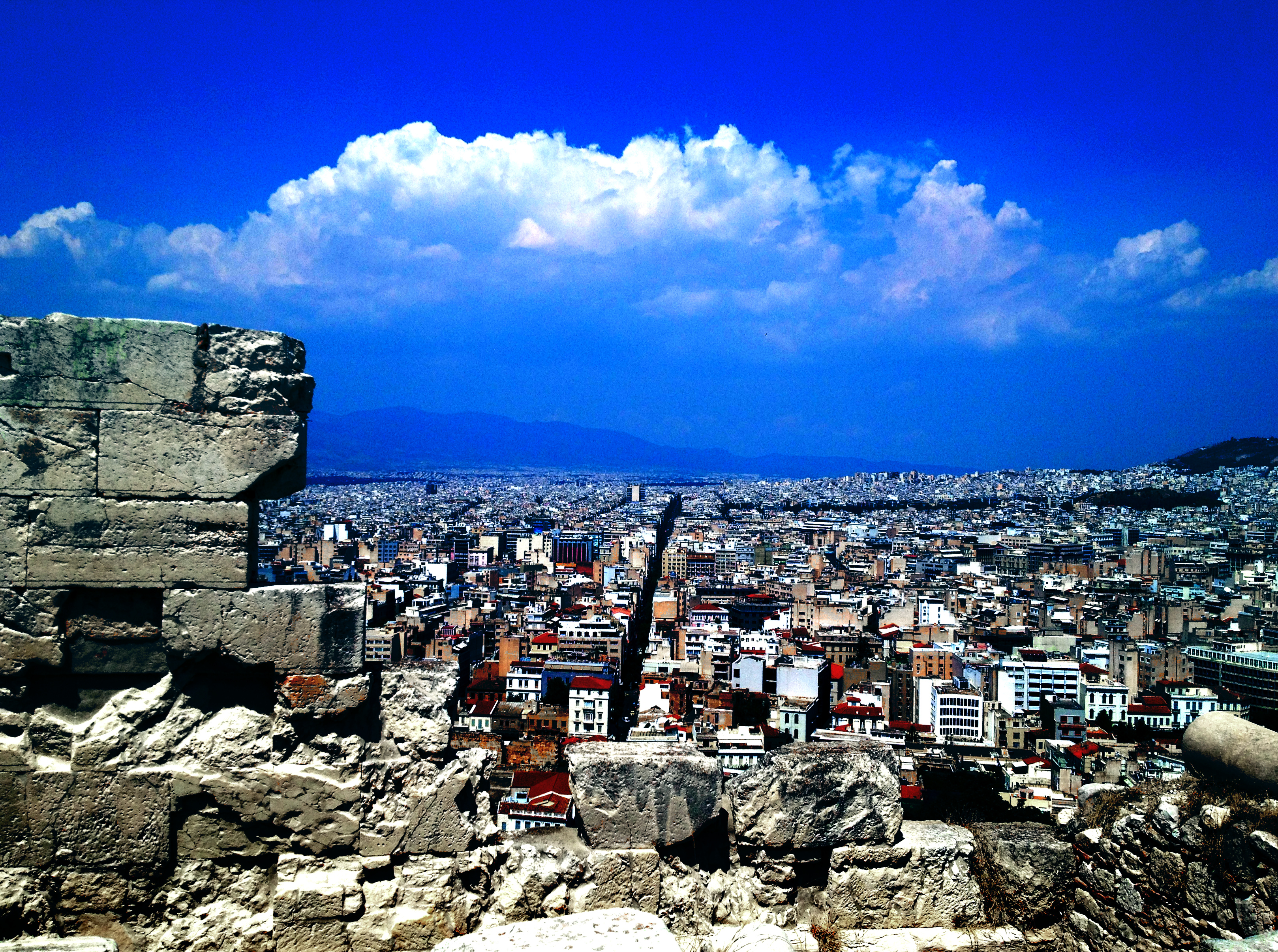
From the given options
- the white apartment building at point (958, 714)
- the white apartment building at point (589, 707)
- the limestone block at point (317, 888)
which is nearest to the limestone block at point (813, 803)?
the limestone block at point (317, 888)

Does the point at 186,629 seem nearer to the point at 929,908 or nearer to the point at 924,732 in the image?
the point at 929,908

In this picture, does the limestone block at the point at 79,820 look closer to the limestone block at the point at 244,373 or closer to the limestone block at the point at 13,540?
the limestone block at the point at 13,540

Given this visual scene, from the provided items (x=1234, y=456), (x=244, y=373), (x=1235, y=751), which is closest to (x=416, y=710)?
(x=244, y=373)

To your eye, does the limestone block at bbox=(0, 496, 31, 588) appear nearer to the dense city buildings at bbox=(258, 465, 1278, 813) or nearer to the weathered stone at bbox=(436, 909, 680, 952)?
the dense city buildings at bbox=(258, 465, 1278, 813)

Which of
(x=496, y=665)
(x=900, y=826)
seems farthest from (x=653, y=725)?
(x=900, y=826)

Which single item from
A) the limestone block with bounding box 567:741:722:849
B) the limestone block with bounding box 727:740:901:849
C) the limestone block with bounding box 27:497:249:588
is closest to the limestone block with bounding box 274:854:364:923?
the limestone block with bounding box 567:741:722:849
